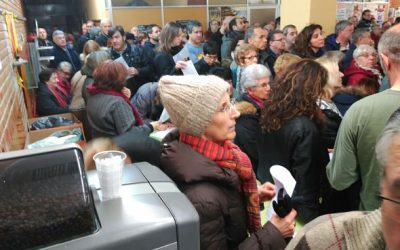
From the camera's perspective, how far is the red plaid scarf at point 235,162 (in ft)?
4.40

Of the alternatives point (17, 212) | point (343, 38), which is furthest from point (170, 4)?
point (17, 212)

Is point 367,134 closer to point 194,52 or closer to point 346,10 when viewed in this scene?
point 194,52

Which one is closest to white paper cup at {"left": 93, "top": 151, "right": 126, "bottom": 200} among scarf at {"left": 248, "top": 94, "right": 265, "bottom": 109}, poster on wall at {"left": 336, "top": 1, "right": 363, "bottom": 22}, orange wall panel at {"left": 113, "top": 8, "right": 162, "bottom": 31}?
scarf at {"left": 248, "top": 94, "right": 265, "bottom": 109}

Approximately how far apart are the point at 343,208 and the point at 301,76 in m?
0.90

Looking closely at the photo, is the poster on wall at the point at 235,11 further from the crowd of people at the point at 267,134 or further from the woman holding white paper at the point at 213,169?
the woman holding white paper at the point at 213,169

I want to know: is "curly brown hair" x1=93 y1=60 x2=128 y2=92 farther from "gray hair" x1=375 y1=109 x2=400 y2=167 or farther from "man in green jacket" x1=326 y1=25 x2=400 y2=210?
"gray hair" x1=375 y1=109 x2=400 y2=167

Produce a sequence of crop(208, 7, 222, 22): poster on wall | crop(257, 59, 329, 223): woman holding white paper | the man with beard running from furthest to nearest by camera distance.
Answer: crop(208, 7, 222, 22): poster on wall → the man with beard → crop(257, 59, 329, 223): woman holding white paper

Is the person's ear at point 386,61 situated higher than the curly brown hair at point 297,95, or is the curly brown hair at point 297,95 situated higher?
the person's ear at point 386,61

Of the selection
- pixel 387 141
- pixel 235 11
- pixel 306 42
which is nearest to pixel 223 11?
pixel 235 11

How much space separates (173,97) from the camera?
4.40 ft

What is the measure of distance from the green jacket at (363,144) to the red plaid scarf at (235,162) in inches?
25.4

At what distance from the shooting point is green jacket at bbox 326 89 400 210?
1.72 m

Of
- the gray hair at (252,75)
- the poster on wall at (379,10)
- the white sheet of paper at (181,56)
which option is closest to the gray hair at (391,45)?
the gray hair at (252,75)

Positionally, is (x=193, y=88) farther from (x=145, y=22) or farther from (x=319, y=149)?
(x=145, y=22)
